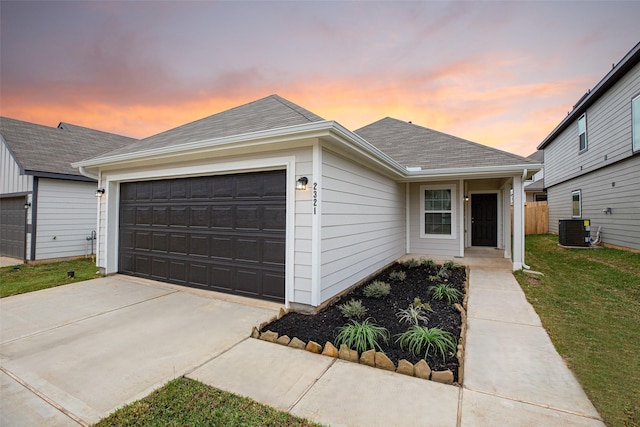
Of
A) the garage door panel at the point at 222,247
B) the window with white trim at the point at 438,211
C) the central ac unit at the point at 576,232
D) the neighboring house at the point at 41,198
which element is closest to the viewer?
the garage door panel at the point at 222,247

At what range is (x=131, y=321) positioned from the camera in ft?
12.7

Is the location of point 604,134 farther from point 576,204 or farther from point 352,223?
point 352,223

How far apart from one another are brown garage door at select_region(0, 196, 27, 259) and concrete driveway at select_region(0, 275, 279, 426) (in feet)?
18.0

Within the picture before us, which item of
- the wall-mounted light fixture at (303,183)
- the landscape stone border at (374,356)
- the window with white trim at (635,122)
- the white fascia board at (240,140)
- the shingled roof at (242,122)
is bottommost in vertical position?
the landscape stone border at (374,356)

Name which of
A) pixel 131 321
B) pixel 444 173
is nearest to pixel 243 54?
pixel 444 173

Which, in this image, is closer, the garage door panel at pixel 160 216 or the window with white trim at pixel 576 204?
the garage door panel at pixel 160 216

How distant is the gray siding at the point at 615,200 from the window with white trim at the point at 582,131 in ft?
4.36

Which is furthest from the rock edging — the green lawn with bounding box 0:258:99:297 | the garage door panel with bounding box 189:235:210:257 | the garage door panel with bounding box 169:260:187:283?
the green lawn with bounding box 0:258:99:297

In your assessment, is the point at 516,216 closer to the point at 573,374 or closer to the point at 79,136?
the point at 573,374

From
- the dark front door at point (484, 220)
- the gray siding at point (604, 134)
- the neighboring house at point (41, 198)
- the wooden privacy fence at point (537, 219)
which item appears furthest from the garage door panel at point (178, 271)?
the wooden privacy fence at point (537, 219)

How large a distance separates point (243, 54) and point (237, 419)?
27.6ft

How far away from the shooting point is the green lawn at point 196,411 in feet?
6.48

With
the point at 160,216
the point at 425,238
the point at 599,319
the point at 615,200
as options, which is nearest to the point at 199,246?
the point at 160,216

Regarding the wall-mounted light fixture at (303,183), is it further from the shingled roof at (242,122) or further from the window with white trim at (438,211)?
the window with white trim at (438,211)
